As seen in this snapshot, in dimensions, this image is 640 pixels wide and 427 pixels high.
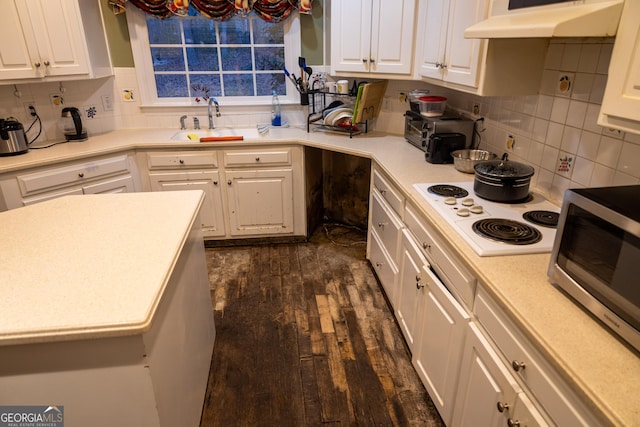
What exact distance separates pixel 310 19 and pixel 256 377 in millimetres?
2775

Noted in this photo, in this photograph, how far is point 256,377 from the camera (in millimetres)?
2125

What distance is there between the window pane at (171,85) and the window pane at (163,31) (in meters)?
0.28

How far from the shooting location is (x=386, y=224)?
2.53 meters

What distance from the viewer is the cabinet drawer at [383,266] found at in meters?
2.46

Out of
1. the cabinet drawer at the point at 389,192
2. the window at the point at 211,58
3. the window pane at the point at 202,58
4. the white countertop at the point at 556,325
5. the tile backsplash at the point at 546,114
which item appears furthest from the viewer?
the window pane at the point at 202,58

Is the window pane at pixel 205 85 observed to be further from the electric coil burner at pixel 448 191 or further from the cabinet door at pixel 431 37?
the electric coil burner at pixel 448 191

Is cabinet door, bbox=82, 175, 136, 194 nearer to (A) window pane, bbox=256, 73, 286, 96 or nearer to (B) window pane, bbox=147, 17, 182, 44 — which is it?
(B) window pane, bbox=147, 17, 182, 44

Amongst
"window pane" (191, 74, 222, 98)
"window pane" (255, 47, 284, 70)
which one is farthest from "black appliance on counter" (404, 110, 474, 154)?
"window pane" (191, 74, 222, 98)

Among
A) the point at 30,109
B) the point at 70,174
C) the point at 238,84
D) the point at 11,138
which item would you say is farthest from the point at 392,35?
the point at 30,109

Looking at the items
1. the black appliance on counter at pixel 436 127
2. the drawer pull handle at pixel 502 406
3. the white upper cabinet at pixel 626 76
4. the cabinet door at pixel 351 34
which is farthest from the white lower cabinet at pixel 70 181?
the white upper cabinet at pixel 626 76

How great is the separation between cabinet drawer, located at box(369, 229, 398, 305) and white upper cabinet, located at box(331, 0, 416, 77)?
1183 millimetres

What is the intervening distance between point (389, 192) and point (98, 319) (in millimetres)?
1731

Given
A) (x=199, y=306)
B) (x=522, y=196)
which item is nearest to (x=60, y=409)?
(x=199, y=306)

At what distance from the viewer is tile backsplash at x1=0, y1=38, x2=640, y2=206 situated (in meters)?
1.60
